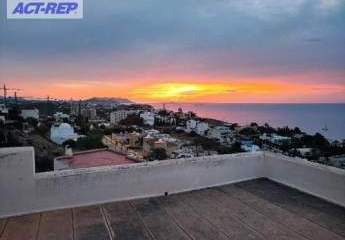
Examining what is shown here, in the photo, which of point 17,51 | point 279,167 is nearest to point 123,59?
point 17,51

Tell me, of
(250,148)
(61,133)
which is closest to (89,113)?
(61,133)

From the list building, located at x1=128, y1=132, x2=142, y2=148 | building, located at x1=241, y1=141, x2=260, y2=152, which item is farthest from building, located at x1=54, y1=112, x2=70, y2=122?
building, located at x1=241, y1=141, x2=260, y2=152

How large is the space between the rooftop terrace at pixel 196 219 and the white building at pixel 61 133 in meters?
21.9

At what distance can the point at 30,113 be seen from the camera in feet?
97.1

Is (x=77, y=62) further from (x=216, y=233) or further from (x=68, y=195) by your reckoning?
(x=216, y=233)

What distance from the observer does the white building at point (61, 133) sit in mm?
24766

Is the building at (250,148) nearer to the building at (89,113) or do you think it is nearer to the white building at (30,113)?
the building at (89,113)

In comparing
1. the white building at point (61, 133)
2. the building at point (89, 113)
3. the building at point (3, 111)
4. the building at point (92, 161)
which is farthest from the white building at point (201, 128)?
the building at point (92, 161)

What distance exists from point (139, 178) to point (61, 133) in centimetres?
2311

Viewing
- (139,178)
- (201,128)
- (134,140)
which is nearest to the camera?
(139,178)

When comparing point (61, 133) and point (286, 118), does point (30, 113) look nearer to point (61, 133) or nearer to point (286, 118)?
point (61, 133)

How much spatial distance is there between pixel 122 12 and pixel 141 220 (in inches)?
187

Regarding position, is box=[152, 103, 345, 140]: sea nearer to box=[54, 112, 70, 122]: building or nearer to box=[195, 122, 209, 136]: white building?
box=[195, 122, 209, 136]: white building

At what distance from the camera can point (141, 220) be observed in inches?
123
